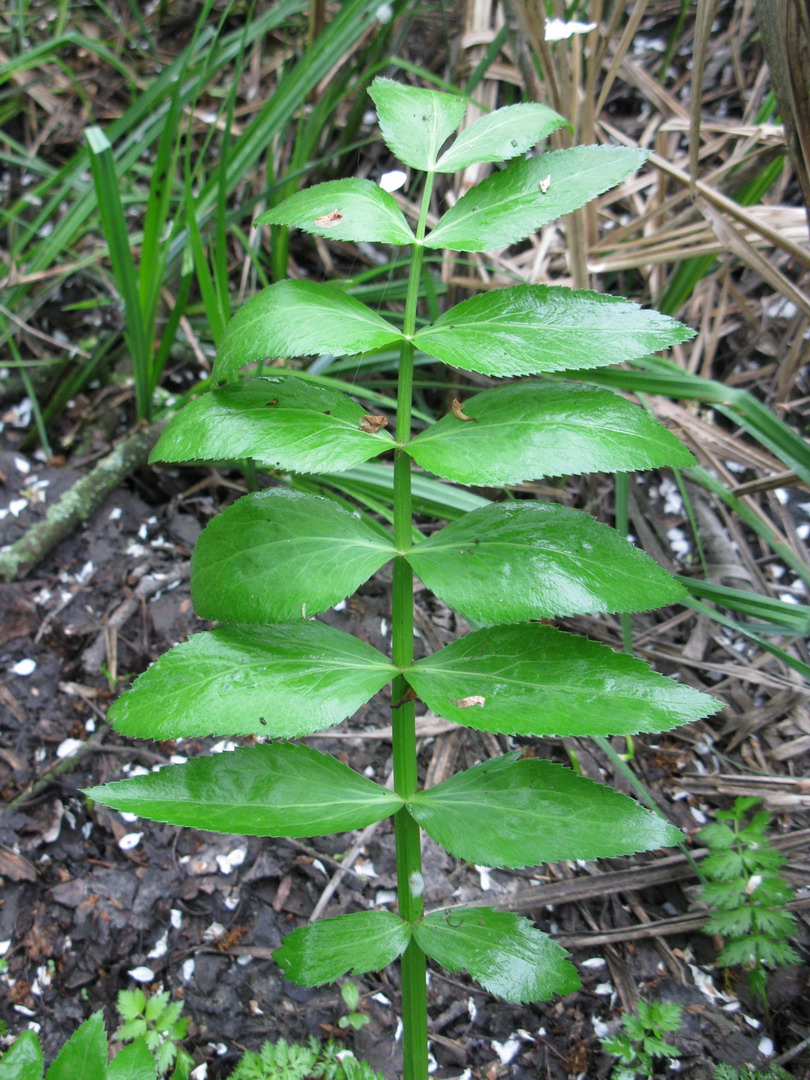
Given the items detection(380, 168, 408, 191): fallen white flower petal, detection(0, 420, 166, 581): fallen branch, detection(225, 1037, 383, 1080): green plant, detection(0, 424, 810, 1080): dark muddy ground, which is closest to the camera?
detection(225, 1037, 383, 1080): green plant

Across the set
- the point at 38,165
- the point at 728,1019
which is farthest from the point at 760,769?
the point at 38,165

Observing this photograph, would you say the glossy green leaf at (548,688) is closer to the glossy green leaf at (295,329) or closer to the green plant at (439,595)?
the green plant at (439,595)

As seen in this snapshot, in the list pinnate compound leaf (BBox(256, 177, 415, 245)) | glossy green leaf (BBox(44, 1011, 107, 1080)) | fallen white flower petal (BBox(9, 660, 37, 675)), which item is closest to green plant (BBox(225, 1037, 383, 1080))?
glossy green leaf (BBox(44, 1011, 107, 1080))

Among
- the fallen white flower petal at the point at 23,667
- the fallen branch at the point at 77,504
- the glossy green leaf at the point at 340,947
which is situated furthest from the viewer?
the fallen branch at the point at 77,504

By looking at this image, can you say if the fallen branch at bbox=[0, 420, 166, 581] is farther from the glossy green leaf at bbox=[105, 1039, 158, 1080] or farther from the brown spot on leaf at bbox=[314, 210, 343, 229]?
the glossy green leaf at bbox=[105, 1039, 158, 1080]

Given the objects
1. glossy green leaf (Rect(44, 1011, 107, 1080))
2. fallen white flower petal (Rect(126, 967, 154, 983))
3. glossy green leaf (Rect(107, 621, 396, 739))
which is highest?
glossy green leaf (Rect(107, 621, 396, 739))

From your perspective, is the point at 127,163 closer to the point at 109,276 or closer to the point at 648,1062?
the point at 109,276

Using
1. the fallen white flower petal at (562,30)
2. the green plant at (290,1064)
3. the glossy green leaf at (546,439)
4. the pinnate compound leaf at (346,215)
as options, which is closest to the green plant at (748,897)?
the green plant at (290,1064)
